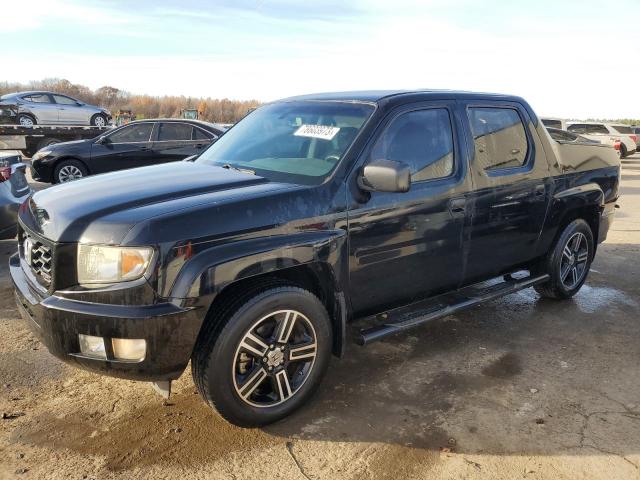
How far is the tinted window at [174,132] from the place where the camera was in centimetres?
1127

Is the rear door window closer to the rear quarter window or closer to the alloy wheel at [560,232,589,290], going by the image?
the rear quarter window

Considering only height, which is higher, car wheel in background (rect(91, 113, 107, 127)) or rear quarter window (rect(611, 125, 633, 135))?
rear quarter window (rect(611, 125, 633, 135))

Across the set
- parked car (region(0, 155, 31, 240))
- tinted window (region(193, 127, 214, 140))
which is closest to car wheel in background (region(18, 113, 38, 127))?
tinted window (region(193, 127, 214, 140))

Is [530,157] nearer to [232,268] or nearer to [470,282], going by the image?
[470,282]

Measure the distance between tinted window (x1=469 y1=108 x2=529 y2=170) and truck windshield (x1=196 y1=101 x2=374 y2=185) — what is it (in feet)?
3.33

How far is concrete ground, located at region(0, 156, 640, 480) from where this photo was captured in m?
2.80

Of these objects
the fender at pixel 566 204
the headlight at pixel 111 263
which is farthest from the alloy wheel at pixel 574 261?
the headlight at pixel 111 263

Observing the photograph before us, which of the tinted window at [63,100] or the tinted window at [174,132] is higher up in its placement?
the tinted window at [174,132]

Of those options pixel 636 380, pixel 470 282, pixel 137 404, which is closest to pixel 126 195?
pixel 137 404

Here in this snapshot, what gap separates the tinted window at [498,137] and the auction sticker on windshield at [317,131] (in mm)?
1157

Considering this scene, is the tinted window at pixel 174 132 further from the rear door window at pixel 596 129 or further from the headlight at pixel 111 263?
the rear door window at pixel 596 129

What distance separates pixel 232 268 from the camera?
9.09ft

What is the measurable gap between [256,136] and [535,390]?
260cm

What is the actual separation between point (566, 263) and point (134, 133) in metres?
9.01
